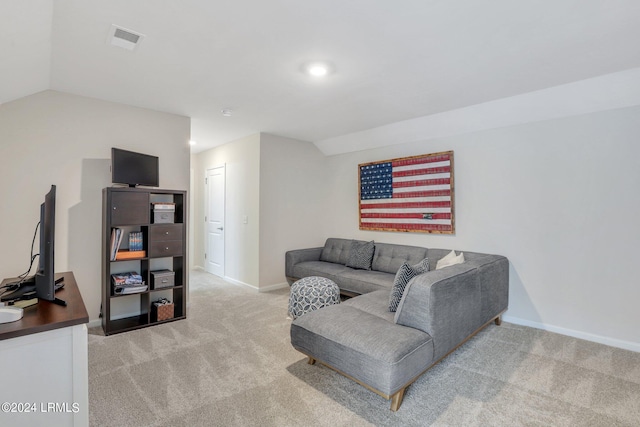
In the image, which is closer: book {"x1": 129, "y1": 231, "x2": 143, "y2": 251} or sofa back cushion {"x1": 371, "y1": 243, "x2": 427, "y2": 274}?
book {"x1": 129, "y1": 231, "x2": 143, "y2": 251}

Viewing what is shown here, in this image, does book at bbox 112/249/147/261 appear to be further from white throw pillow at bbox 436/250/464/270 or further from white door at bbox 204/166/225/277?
white throw pillow at bbox 436/250/464/270

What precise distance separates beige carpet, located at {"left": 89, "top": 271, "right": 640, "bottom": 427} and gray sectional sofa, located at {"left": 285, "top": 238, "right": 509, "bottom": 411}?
21cm

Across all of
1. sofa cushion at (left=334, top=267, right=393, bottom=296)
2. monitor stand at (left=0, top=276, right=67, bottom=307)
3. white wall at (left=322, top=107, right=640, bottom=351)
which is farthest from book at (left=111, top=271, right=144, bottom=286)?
white wall at (left=322, top=107, right=640, bottom=351)

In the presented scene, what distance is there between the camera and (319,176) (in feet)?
18.2

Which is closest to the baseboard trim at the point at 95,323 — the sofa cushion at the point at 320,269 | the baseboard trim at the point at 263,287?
the baseboard trim at the point at 263,287

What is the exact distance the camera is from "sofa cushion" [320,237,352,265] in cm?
489

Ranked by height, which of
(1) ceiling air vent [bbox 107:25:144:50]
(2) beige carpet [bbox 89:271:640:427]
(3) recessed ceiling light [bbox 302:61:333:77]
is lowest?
(2) beige carpet [bbox 89:271:640:427]

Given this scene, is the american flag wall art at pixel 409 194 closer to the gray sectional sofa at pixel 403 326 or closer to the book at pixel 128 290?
the gray sectional sofa at pixel 403 326

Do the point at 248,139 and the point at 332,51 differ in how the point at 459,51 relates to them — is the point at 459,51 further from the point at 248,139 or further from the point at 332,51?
the point at 248,139

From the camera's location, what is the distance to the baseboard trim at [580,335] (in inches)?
112

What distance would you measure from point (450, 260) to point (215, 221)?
13.7 feet

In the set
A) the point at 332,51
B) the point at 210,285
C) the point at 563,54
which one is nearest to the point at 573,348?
the point at 563,54

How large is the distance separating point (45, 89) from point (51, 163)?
71cm

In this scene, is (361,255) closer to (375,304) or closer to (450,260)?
(450,260)
